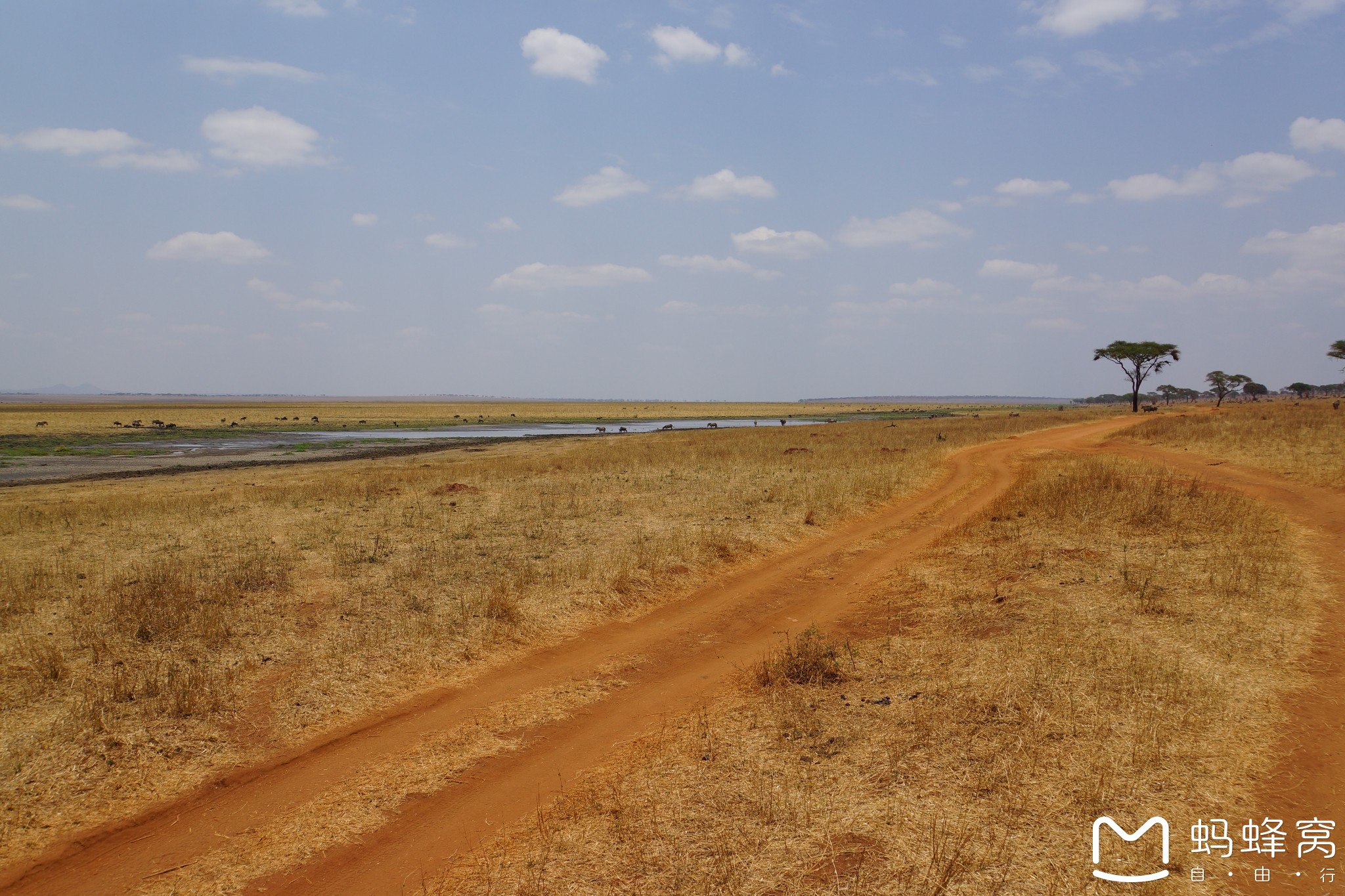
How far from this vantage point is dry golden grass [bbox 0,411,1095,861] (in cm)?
722

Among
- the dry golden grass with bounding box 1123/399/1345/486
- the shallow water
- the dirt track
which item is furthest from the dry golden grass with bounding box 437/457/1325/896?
the shallow water

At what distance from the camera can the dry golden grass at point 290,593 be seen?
7.22 meters

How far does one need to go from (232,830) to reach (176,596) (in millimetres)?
6517

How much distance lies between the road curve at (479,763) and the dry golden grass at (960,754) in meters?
0.49

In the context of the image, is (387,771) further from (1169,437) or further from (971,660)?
(1169,437)

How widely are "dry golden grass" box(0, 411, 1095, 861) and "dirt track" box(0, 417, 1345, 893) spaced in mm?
421

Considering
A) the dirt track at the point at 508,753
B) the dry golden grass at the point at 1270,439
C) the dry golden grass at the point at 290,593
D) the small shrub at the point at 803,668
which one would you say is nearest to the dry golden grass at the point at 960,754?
the small shrub at the point at 803,668

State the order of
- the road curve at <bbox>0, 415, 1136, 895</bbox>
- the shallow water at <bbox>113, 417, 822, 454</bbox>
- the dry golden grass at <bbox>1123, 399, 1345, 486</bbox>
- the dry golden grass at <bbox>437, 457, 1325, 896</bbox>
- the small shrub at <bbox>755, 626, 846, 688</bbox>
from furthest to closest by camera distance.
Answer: the shallow water at <bbox>113, 417, 822, 454</bbox> < the dry golden grass at <bbox>1123, 399, 1345, 486</bbox> < the small shrub at <bbox>755, 626, 846, 688</bbox> < the road curve at <bbox>0, 415, 1136, 895</bbox> < the dry golden grass at <bbox>437, 457, 1325, 896</bbox>

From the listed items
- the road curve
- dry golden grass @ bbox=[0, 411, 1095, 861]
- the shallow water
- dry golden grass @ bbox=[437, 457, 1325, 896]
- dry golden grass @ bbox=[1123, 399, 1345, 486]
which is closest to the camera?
dry golden grass @ bbox=[437, 457, 1325, 896]

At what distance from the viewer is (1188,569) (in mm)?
11695

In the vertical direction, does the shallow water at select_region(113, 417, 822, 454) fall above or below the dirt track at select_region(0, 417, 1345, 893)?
above

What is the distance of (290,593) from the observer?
473 inches

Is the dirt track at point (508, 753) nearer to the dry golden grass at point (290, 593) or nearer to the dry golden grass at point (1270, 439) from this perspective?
the dry golden grass at point (290, 593)

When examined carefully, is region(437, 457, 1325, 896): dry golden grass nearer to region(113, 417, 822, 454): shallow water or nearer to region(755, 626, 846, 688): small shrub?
region(755, 626, 846, 688): small shrub
